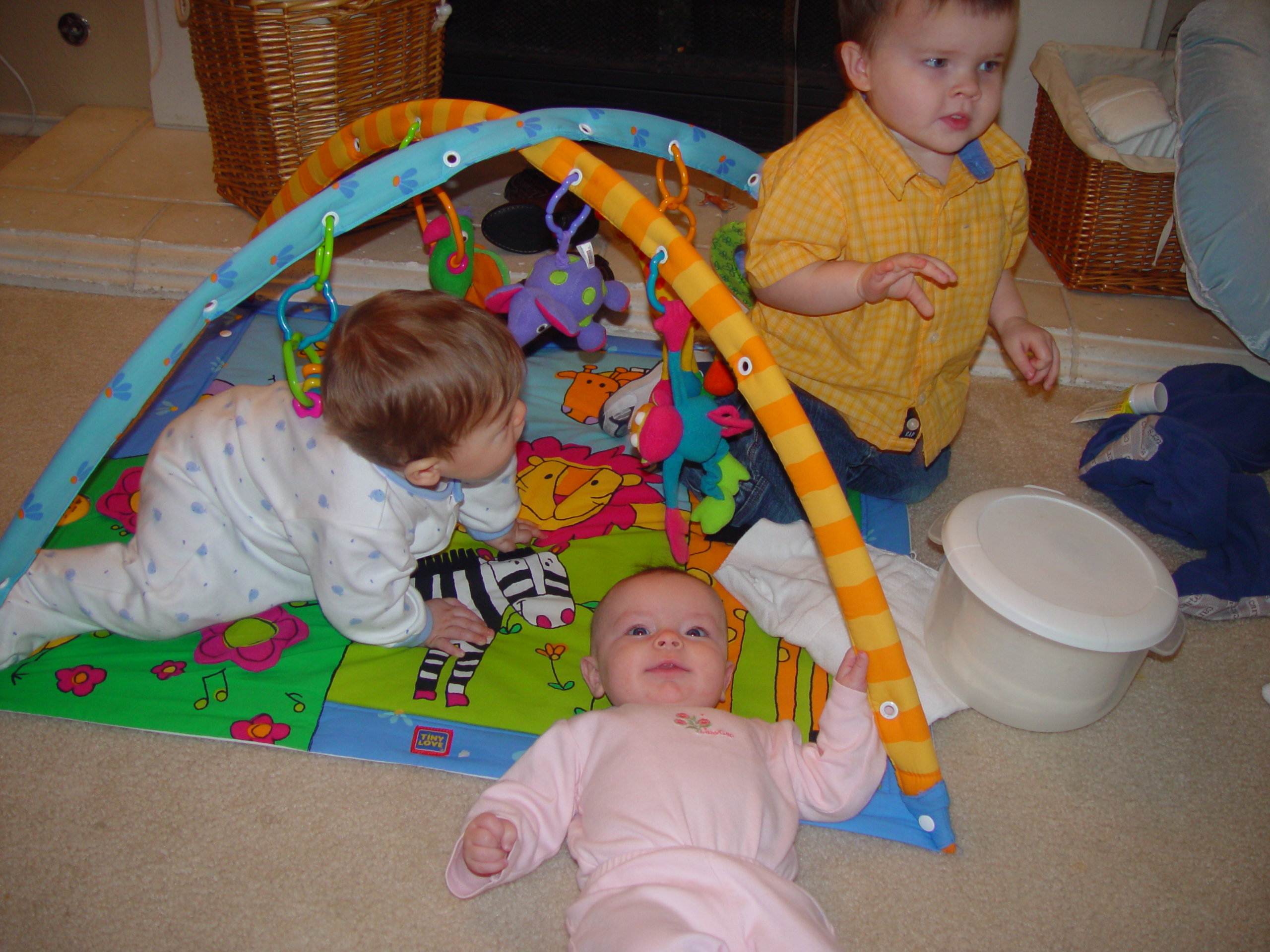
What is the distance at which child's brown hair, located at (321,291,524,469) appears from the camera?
0.93 m

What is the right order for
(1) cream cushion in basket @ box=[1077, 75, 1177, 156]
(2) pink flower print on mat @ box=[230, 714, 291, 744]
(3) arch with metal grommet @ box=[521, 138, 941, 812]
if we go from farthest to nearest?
(1) cream cushion in basket @ box=[1077, 75, 1177, 156] → (2) pink flower print on mat @ box=[230, 714, 291, 744] → (3) arch with metal grommet @ box=[521, 138, 941, 812]

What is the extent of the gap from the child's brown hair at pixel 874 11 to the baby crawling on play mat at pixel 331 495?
54cm

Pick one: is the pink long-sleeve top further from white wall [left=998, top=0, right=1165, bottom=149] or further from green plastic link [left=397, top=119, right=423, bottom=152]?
white wall [left=998, top=0, right=1165, bottom=149]

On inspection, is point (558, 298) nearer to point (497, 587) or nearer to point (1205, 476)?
point (497, 587)

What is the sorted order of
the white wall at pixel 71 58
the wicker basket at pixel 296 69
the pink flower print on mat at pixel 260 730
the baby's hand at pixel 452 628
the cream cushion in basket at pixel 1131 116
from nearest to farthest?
the pink flower print on mat at pixel 260 730, the baby's hand at pixel 452 628, the wicker basket at pixel 296 69, the cream cushion in basket at pixel 1131 116, the white wall at pixel 71 58

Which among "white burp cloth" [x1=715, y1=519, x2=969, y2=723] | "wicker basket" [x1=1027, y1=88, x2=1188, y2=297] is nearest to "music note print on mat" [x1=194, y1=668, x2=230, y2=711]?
"white burp cloth" [x1=715, y1=519, x2=969, y2=723]

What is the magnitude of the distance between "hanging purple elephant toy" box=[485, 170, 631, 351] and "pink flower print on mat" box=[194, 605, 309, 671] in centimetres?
47

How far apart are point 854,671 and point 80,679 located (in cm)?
90

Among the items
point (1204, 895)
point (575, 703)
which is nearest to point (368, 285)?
point (575, 703)

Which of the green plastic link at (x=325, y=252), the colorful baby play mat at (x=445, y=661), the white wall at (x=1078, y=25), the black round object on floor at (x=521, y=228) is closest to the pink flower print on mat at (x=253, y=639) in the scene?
the colorful baby play mat at (x=445, y=661)

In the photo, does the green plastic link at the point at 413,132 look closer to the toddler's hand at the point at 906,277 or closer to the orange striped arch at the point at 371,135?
the orange striped arch at the point at 371,135

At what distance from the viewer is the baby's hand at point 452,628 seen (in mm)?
1181

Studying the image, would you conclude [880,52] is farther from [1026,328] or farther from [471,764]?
[471,764]

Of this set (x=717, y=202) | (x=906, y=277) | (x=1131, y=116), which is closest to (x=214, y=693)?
(x=906, y=277)
